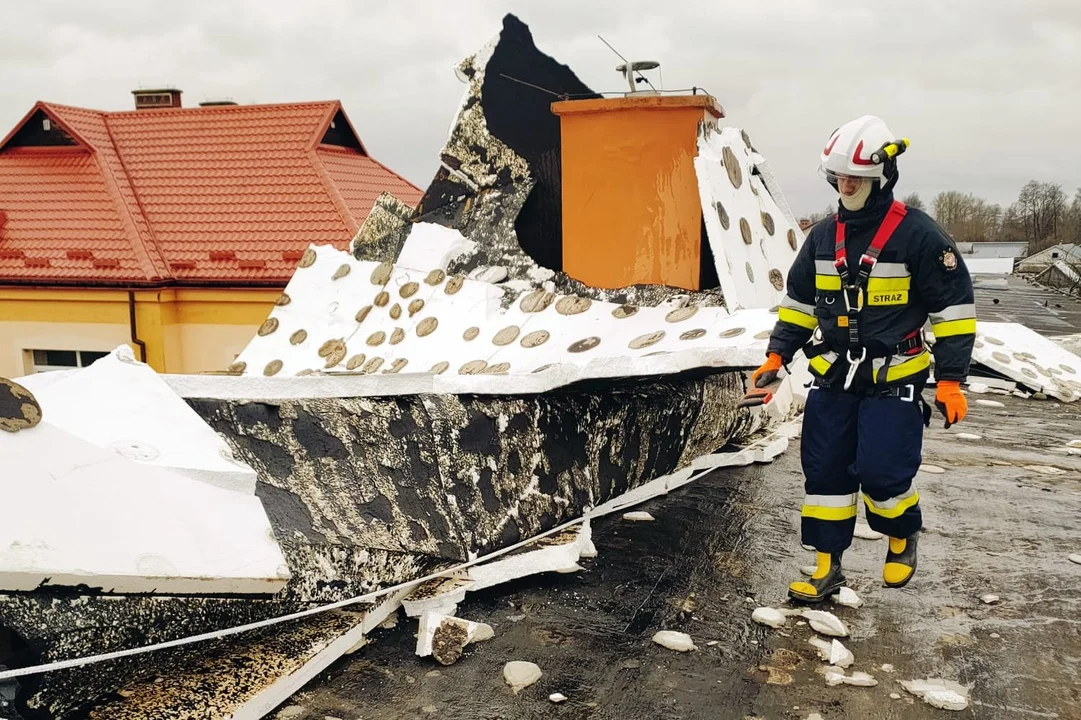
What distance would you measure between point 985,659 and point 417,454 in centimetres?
195

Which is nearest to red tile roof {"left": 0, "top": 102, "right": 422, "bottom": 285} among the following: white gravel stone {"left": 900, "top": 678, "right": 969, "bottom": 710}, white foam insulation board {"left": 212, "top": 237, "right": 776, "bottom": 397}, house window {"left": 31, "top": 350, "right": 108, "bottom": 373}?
house window {"left": 31, "top": 350, "right": 108, "bottom": 373}

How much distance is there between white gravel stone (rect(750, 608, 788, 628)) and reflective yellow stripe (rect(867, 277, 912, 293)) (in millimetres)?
1151

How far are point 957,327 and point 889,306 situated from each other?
22 cm

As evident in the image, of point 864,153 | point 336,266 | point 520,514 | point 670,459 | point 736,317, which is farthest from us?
point 336,266

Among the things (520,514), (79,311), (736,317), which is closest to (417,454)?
(520,514)

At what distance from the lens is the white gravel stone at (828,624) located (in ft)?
9.53

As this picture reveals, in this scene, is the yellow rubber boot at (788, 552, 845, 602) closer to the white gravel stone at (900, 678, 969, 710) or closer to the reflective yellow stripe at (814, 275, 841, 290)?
the white gravel stone at (900, 678, 969, 710)

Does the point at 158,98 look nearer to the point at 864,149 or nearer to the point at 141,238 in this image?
the point at 141,238

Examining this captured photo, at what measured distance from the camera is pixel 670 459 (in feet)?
14.6

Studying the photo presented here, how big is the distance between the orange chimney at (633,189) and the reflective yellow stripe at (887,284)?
1680mm

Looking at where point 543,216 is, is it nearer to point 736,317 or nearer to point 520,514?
point 736,317

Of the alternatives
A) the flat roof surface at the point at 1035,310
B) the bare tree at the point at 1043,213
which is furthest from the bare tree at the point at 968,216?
the flat roof surface at the point at 1035,310

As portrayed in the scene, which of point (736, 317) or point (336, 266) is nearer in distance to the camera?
point (736, 317)

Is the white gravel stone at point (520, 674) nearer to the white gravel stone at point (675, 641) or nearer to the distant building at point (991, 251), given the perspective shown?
the white gravel stone at point (675, 641)
